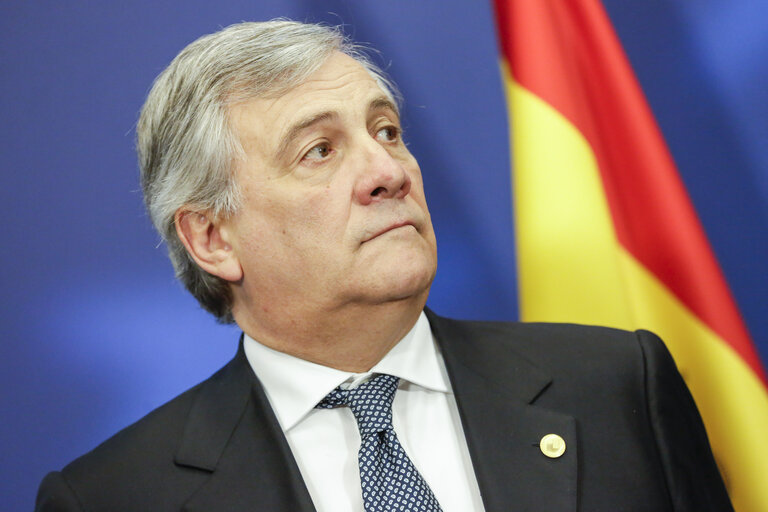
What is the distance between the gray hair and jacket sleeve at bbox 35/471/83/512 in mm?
618

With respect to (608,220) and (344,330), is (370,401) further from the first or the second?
(608,220)

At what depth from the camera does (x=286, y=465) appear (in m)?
1.83

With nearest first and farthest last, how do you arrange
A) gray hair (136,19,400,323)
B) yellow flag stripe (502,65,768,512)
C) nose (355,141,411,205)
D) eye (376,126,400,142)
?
1. nose (355,141,411,205)
2. gray hair (136,19,400,323)
3. eye (376,126,400,142)
4. yellow flag stripe (502,65,768,512)

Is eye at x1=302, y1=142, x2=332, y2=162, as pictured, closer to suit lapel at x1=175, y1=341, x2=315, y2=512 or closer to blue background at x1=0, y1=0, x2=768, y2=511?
suit lapel at x1=175, y1=341, x2=315, y2=512

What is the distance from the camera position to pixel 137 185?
2.63 meters

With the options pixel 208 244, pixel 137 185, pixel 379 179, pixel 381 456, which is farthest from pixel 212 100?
pixel 381 456

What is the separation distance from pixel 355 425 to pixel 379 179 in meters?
0.56

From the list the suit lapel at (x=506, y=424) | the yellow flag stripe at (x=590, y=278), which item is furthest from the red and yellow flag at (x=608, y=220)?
the suit lapel at (x=506, y=424)

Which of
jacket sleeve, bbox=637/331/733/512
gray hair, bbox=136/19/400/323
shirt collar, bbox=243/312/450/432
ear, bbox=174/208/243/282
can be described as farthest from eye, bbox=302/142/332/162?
jacket sleeve, bbox=637/331/733/512

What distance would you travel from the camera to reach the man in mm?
1823

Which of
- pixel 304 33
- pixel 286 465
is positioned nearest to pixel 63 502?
pixel 286 465

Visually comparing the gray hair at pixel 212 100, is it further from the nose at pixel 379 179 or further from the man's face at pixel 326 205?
the nose at pixel 379 179

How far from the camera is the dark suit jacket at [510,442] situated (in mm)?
1804

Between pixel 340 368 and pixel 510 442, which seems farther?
pixel 340 368
